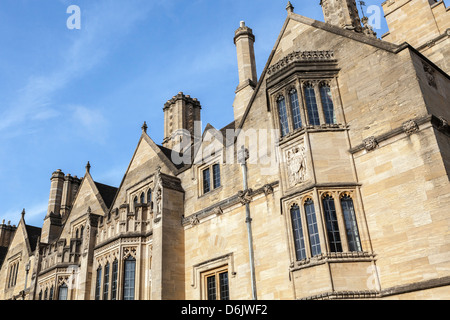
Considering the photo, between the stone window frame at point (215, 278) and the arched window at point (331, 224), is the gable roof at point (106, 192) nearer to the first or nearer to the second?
the stone window frame at point (215, 278)

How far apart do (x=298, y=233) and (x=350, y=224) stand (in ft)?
5.78

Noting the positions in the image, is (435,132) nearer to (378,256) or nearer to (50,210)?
(378,256)

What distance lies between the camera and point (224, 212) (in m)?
18.7

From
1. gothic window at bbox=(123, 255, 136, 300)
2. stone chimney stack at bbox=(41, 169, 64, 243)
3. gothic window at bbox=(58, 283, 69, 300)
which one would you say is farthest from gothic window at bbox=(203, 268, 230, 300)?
stone chimney stack at bbox=(41, 169, 64, 243)

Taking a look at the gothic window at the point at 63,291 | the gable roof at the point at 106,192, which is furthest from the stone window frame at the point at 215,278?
the gable roof at the point at 106,192

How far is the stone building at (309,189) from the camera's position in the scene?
13.2 metres

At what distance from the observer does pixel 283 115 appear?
1723 centimetres

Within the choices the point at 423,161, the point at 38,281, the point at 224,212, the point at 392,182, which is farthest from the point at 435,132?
the point at 38,281

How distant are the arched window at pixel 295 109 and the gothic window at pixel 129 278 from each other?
9882 millimetres

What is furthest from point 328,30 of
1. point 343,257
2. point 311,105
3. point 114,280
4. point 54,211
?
point 54,211

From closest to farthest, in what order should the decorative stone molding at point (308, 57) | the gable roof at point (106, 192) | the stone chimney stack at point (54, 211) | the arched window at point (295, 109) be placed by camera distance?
1. the arched window at point (295, 109)
2. the decorative stone molding at point (308, 57)
3. the gable roof at point (106, 192)
4. the stone chimney stack at point (54, 211)

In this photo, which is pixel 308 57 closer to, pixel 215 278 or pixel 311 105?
pixel 311 105
